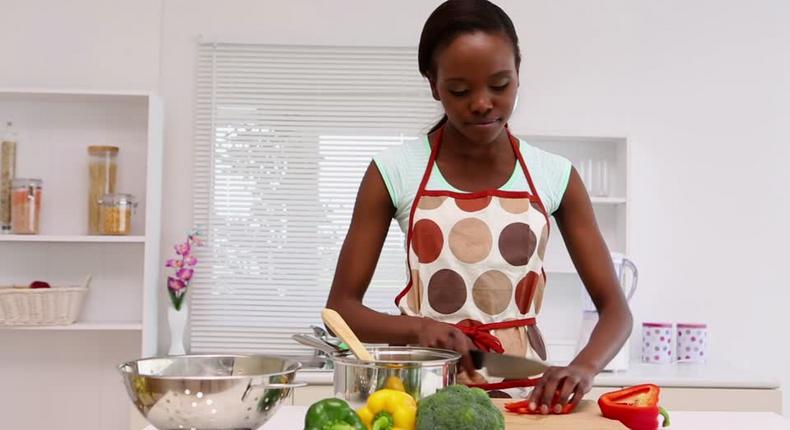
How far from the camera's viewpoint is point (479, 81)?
152cm

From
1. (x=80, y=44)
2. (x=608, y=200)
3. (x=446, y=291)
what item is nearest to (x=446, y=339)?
(x=446, y=291)

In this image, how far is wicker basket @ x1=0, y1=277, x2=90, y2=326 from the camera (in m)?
3.36

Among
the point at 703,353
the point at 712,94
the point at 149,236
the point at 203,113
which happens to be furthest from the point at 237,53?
the point at 703,353

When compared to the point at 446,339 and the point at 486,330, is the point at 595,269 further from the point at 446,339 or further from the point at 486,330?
the point at 446,339

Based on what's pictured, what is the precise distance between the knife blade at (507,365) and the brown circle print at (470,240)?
7.4 inches

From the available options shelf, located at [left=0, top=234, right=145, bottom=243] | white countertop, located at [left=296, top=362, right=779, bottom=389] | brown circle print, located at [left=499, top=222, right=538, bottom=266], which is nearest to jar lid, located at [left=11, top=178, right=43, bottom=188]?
shelf, located at [left=0, top=234, right=145, bottom=243]

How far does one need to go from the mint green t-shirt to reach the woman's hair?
0.45 feet

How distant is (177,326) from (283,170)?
0.68 meters

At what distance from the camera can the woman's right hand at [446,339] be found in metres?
1.46

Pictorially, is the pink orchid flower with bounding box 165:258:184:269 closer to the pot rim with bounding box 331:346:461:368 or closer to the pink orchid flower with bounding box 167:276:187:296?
the pink orchid flower with bounding box 167:276:187:296

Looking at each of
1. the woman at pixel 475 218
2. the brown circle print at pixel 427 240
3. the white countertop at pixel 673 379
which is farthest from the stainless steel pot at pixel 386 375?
the white countertop at pixel 673 379

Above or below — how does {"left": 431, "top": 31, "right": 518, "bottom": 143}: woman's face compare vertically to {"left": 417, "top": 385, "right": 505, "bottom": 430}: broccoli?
above

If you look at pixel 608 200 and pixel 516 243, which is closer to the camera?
pixel 516 243

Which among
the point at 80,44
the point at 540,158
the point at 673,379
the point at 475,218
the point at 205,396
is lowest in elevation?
the point at 673,379
